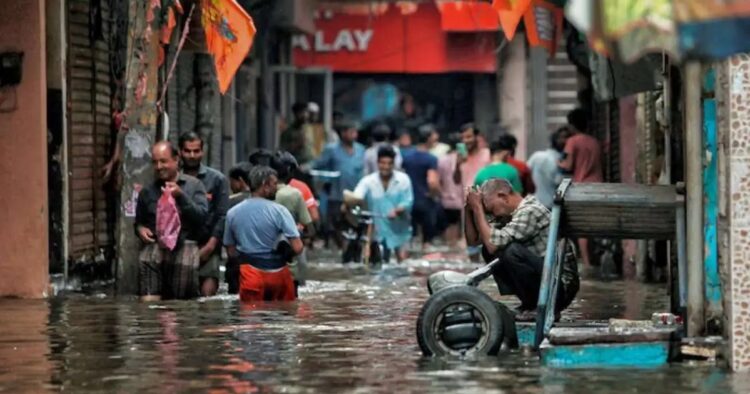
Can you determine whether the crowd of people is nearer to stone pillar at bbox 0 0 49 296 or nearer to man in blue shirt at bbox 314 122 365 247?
man in blue shirt at bbox 314 122 365 247

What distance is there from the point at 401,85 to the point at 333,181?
13.3 metres

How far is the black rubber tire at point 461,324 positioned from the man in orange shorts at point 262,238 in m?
4.86

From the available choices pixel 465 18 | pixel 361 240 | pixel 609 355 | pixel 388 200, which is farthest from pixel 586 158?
pixel 465 18

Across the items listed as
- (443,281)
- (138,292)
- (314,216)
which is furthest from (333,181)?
(443,281)

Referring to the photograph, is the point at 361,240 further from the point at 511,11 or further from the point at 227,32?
the point at 511,11

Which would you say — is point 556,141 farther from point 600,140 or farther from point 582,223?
point 582,223

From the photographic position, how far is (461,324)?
42.4 feet

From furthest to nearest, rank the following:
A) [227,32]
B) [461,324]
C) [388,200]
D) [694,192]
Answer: [388,200] < [227,32] < [461,324] < [694,192]

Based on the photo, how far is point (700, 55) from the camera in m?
9.05

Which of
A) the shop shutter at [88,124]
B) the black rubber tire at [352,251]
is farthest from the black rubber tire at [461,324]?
the black rubber tire at [352,251]

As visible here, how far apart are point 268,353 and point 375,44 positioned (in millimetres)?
27519

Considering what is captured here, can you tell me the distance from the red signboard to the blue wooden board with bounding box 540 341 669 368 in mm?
27958

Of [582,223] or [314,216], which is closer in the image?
[582,223]

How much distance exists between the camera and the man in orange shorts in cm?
1781
